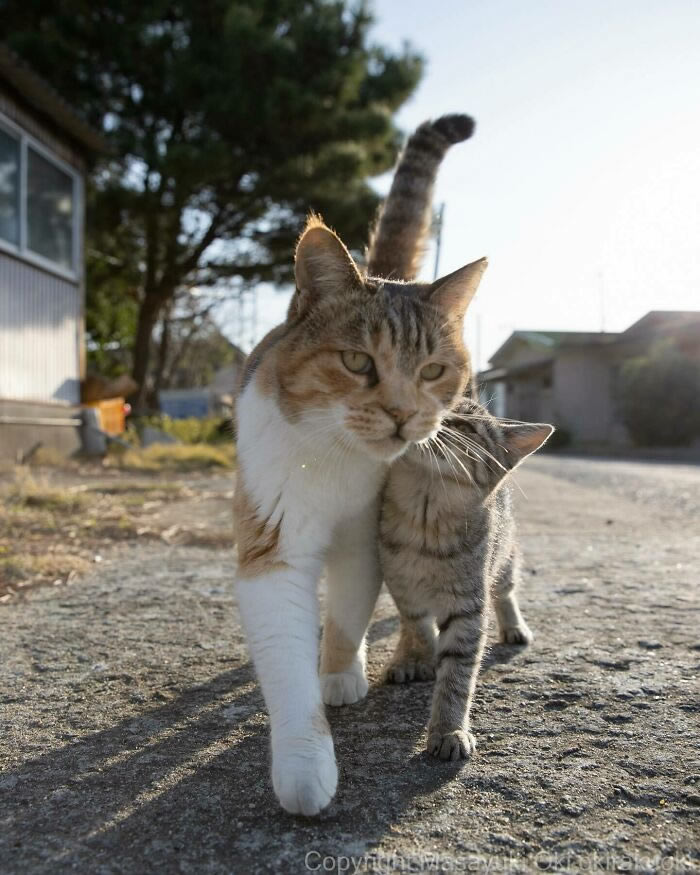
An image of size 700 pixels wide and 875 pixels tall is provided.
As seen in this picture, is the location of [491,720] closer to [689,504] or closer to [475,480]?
[475,480]

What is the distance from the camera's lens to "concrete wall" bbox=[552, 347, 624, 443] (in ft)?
74.5

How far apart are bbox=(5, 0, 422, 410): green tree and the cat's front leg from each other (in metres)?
11.0

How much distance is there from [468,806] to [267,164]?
1288cm

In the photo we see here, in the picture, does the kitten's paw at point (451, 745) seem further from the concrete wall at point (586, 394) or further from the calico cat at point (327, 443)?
the concrete wall at point (586, 394)

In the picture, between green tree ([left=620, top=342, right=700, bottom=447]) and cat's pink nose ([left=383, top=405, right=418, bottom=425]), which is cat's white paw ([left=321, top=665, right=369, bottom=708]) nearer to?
cat's pink nose ([left=383, top=405, right=418, bottom=425])

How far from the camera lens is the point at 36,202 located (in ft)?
29.0

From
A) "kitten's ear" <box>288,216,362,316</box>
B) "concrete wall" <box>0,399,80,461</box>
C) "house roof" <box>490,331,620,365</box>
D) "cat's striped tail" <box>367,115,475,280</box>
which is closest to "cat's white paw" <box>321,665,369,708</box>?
"kitten's ear" <box>288,216,362,316</box>

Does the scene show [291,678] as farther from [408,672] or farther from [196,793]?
[408,672]

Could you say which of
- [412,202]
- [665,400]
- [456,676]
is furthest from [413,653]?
[665,400]

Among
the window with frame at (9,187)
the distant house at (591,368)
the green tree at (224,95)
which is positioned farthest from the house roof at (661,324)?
the window with frame at (9,187)

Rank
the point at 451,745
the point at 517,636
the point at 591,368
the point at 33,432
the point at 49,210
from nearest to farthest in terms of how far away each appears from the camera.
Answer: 1. the point at 451,745
2. the point at 517,636
3. the point at 33,432
4. the point at 49,210
5. the point at 591,368

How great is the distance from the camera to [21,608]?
8.54 ft

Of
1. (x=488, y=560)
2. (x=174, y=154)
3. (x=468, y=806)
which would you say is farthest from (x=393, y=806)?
(x=174, y=154)

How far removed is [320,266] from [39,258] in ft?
26.0
